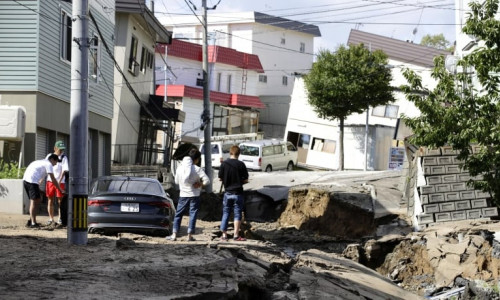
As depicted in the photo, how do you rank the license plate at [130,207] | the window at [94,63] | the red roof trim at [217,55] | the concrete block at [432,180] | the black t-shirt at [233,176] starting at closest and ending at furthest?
the black t-shirt at [233,176]
the license plate at [130,207]
the concrete block at [432,180]
the window at [94,63]
the red roof trim at [217,55]

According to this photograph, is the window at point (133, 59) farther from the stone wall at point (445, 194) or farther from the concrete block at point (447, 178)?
the concrete block at point (447, 178)

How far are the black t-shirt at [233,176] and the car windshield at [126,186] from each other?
186cm

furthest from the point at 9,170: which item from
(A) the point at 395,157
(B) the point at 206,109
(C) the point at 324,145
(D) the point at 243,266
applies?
(C) the point at 324,145

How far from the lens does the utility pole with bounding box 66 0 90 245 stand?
1309cm

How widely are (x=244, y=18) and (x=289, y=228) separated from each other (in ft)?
142

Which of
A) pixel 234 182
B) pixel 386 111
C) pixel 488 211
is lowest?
pixel 488 211

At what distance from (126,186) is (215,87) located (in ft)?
150

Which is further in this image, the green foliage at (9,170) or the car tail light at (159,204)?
the green foliage at (9,170)

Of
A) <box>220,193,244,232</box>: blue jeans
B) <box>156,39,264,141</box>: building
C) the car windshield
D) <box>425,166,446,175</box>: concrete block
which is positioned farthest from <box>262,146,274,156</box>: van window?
<box>220,193,244,232</box>: blue jeans

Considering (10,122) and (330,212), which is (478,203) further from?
(10,122)

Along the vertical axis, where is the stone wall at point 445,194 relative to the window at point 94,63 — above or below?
below

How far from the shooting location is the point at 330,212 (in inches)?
1153

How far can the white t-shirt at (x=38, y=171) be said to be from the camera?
16.0 metres

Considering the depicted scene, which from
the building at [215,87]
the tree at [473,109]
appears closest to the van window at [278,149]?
the building at [215,87]
